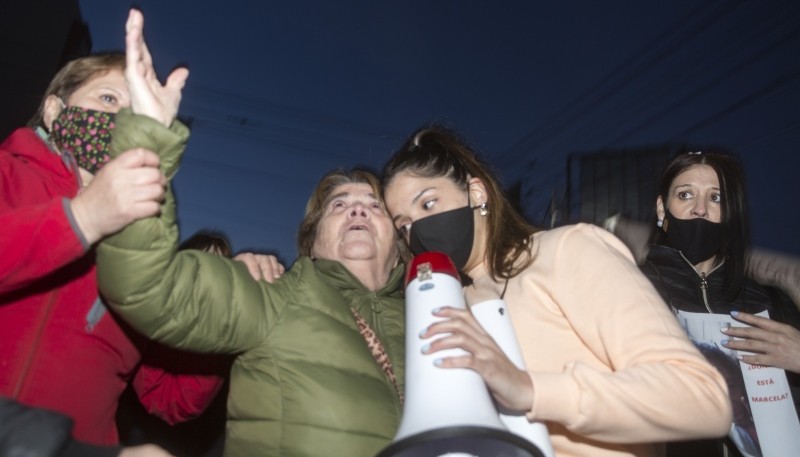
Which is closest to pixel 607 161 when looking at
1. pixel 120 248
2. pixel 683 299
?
pixel 683 299

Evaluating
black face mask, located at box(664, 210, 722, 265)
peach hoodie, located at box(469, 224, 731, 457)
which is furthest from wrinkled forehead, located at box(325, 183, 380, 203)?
black face mask, located at box(664, 210, 722, 265)

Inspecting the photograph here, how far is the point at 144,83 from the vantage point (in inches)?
67.6

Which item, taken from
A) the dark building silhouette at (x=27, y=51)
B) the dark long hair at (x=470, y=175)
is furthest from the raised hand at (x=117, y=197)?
the dark building silhouette at (x=27, y=51)

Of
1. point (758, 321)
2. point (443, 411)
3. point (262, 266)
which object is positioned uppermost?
point (262, 266)

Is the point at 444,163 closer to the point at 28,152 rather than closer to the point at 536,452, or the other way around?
the point at 536,452

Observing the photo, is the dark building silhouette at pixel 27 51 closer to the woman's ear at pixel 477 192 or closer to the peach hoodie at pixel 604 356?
the woman's ear at pixel 477 192

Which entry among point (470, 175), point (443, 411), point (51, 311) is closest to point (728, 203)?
point (470, 175)

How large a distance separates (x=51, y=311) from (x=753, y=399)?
3.21 metres

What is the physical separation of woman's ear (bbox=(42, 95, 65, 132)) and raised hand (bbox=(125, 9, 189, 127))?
60 centimetres

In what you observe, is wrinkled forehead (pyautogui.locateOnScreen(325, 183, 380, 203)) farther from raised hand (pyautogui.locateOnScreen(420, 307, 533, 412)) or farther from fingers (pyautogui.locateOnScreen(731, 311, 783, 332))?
fingers (pyautogui.locateOnScreen(731, 311, 783, 332))

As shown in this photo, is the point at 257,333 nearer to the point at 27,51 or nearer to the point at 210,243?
the point at 210,243

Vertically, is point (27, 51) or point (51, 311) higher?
point (27, 51)

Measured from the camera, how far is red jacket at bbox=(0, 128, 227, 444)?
160 cm

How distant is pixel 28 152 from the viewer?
1.97m
